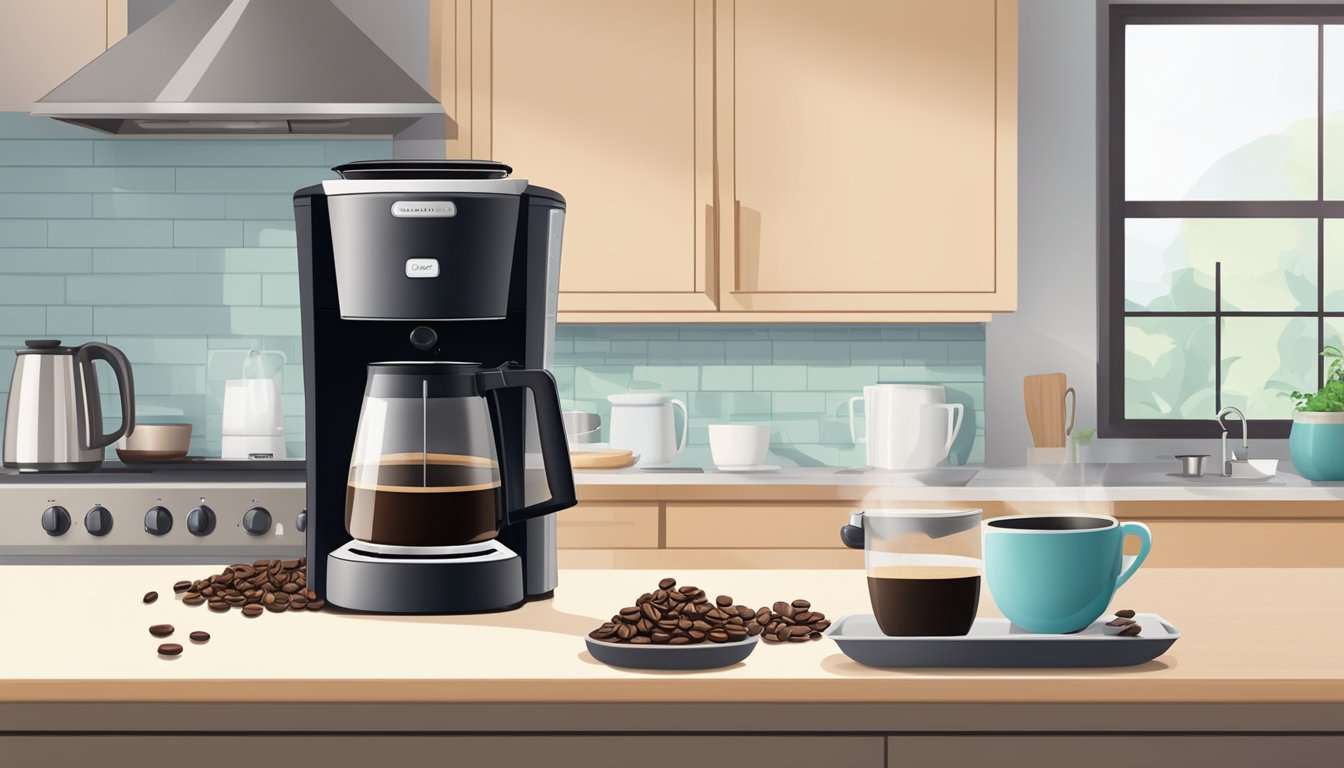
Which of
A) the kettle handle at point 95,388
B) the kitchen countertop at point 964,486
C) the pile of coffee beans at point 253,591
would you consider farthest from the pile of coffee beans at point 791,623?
the kettle handle at point 95,388

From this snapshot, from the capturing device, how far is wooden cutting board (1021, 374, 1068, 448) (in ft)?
12.1

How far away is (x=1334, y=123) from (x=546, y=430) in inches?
139

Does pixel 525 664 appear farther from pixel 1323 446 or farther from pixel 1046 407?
pixel 1046 407

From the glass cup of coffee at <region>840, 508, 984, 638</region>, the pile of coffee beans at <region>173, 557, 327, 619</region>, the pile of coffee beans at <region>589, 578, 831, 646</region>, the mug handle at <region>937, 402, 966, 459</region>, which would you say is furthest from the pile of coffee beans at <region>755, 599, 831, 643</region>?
the mug handle at <region>937, 402, 966, 459</region>

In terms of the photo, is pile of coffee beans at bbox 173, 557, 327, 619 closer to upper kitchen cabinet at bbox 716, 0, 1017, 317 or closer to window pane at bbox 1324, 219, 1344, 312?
upper kitchen cabinet at bbox 716, 0, 1017, 317

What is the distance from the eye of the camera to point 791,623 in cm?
122

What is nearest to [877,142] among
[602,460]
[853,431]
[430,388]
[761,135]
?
[761,135]

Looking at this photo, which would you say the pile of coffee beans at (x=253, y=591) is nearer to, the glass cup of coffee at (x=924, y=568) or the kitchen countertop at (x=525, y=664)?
the kitchen countertop at (x=525, y=664)

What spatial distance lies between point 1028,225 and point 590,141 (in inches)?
53.7

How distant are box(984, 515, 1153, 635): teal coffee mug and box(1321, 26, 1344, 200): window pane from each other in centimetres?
335

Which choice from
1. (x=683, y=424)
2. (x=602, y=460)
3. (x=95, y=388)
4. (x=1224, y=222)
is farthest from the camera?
(x=1224, y=222)

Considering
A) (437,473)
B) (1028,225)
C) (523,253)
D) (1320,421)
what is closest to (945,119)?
(1028,225)

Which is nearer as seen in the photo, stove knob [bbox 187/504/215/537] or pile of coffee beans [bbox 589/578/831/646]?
pile of coffee beans [bbox 589/578/831/646]
